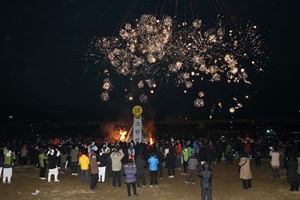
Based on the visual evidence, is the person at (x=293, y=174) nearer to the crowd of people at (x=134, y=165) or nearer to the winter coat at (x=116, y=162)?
the crowd of people at (x=134, y=165)

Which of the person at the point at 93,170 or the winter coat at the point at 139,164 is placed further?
the winter coat at the point at 139,164

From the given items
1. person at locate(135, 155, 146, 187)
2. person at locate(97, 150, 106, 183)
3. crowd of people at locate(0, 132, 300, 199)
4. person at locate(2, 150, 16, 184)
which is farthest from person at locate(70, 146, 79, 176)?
person at locate(135, 155, 146, 187)

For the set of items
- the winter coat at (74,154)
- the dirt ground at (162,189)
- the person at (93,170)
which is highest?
the winter coat at (74,154)

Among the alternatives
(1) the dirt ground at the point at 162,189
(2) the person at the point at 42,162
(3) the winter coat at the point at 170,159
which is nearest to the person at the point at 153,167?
(1) the dirt ground at the point at 162,189

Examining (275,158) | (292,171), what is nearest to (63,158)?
(275,158)

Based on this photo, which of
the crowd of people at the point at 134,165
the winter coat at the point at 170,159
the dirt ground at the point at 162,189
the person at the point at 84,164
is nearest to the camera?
the crowd of people at the point at 134,165

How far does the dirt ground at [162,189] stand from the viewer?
1160cm

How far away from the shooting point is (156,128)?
5156 centimetres

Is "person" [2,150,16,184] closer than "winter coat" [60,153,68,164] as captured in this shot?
Yes

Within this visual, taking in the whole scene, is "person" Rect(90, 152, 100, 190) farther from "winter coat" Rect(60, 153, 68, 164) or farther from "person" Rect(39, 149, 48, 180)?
"winter coat" Rect(60, 153, 68, 164)

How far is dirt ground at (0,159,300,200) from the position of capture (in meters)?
11.6

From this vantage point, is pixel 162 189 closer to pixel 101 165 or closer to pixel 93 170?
pixel 93 170

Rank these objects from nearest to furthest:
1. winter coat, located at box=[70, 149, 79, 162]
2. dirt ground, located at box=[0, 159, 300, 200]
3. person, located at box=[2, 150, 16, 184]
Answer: dirt ground, located at box=[0, 159, 300, 200] → person, located at box=[2, 150, 16, 184] → winter coat, located at box=[70, 149, 79, 162]

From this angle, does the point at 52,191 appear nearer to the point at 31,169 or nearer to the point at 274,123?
the point at 31,169
